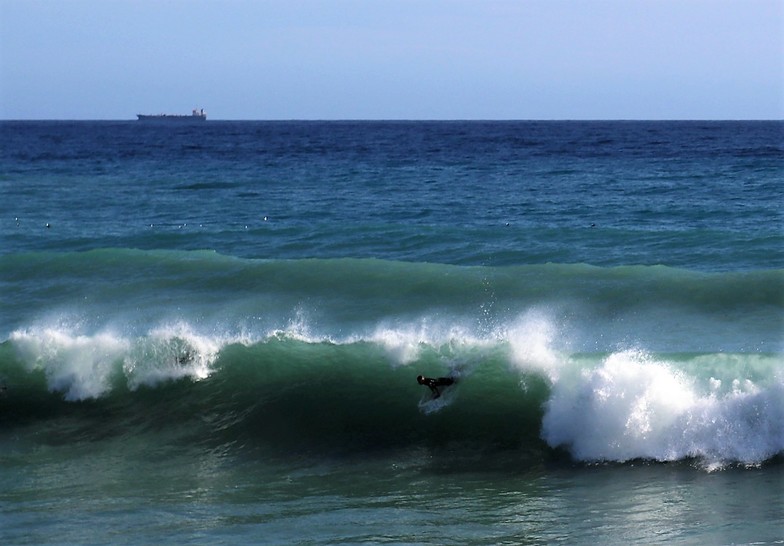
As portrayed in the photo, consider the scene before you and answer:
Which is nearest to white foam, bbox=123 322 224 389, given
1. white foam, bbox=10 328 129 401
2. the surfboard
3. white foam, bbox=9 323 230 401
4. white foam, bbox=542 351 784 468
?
white foam, bbox=9 323 230 401

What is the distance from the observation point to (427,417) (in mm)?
12258

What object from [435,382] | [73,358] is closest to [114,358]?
[73,358]

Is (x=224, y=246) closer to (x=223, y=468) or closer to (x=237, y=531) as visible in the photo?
(x=223, y=468)

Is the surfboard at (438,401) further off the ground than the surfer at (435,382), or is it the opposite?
the surfer at (435,382)

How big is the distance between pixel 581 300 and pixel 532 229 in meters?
6.81

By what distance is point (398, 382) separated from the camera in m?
13.0

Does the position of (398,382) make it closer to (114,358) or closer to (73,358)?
(114,358)

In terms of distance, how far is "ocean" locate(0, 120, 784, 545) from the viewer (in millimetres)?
9508

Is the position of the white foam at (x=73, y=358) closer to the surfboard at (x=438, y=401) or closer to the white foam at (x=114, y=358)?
the white foam at (x=114, y=358)

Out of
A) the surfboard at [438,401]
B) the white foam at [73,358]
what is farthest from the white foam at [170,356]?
the surfboard at [438,401]

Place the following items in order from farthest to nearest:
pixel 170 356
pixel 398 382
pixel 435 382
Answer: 1. pixel 170 356
2. pixel 398 382
3. pixel 435 382

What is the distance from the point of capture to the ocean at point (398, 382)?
9508 mm

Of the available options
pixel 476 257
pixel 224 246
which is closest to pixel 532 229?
pixel 476 257

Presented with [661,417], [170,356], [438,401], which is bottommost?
[438,401]
